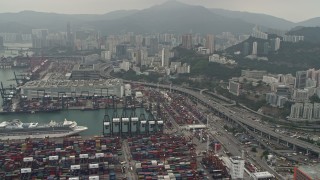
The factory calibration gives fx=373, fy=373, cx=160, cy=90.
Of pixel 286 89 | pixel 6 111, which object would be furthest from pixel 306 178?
pixel 6 111

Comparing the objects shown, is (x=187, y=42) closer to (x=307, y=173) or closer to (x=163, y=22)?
(x=307, y=173)

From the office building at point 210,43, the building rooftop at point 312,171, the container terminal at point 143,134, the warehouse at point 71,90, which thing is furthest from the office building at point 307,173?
the office building at point 210,43

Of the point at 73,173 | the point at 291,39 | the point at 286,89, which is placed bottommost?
the point at 73,173

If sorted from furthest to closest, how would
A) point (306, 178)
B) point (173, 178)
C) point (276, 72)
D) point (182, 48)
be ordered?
→ point (182, 48)
point (276, 72)
point (173, 178)
point (306, 178)

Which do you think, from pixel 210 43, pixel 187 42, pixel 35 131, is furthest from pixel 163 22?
pixel 35 131

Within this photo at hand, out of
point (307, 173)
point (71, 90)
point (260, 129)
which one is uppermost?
point (71, 90)

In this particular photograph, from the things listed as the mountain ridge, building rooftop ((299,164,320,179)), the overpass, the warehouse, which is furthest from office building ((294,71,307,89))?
the mountain ridge

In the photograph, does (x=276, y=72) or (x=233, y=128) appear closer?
(x=233, y=128)

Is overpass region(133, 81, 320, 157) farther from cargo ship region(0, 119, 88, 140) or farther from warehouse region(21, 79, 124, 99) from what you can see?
cargo ship region(0, 119, 88, 140)

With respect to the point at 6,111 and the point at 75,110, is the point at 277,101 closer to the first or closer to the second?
the point at 75,110
